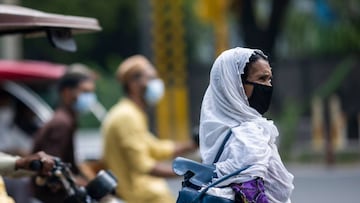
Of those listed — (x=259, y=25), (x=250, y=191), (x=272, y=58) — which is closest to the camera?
(x=250, y=191)

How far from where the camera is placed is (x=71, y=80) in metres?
9.23

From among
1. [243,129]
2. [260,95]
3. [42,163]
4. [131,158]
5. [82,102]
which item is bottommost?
[131,158]

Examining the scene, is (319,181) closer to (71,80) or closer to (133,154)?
(71,80)

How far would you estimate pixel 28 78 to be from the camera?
556 inches

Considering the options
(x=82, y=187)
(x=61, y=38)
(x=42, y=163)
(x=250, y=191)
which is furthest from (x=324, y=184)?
(x=250, y=191)

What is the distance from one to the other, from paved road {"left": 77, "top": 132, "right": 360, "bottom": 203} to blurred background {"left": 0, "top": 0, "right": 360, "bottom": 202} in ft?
1.42

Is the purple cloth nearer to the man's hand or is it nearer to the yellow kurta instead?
the man's hand

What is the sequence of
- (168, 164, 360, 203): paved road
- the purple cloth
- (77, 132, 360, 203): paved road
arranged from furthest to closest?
(168, 164, 360, 203): paved road → (77, 132, 360, 203): paved road → the purple cloth

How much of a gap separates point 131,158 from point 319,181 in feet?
42.3

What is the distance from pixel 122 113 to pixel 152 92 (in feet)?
1.33

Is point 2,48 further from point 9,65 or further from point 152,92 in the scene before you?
point 152,92

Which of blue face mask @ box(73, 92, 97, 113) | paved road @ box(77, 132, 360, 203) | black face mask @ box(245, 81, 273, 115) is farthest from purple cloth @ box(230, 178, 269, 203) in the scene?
paved road @ box(77, 132, 360, 203)

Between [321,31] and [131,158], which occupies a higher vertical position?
[131,158]

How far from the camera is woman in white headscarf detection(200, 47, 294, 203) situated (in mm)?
5367
